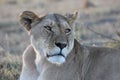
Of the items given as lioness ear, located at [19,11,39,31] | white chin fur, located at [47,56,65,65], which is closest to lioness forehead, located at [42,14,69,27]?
lioness ear, located at [19,11,39,31]

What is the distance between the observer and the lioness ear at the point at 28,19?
21.7ft

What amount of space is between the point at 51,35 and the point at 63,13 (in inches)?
374

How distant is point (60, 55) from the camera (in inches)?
247

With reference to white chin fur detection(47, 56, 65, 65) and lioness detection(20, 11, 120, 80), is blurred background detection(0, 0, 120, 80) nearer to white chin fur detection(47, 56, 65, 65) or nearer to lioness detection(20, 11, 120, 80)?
→ lioness detection(20, 11, 120, 80)

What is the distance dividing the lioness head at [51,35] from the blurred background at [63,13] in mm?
1526

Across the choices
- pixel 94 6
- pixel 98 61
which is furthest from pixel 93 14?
pixel 98 61

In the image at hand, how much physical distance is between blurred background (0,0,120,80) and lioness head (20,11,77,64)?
60.1 inches

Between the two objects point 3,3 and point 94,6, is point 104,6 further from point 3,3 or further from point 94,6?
point 3,3

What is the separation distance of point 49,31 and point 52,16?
7.8 inches

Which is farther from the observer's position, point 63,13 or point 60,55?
point 63,13

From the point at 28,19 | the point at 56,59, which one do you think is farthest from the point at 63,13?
the point at 56,59

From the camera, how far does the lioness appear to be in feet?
21.0

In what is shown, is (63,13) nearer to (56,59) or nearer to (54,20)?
(54,20)

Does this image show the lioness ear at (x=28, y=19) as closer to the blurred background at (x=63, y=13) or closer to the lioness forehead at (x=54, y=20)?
the lioness forehead at (x=54, y=20)
